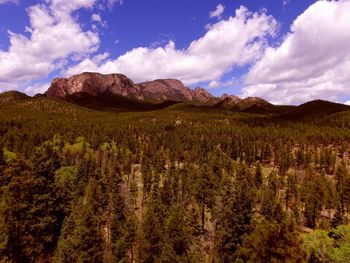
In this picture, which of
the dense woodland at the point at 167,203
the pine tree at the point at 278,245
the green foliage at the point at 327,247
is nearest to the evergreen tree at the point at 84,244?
the dense woodland at the point at 167,203

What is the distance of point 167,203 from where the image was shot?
7712 centimetres

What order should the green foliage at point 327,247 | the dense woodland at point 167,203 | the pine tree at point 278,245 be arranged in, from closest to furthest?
the pine tree at point 278,245, the dense woodland at point 167,203, the green foliage at point 327,247

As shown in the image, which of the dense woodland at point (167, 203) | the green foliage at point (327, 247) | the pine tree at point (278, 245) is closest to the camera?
the pine tree at point (278, 245)

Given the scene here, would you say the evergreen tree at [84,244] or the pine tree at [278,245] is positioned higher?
the pine tree at [278,245]

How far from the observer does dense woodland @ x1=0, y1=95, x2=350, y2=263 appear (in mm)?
31969

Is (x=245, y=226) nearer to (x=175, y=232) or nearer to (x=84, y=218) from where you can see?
(x=175, y=232)

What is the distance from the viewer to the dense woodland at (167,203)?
31969 mm

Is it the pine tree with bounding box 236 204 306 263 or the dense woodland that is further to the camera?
the dense woodland

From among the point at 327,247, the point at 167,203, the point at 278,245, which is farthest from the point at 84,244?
the point at 167,203

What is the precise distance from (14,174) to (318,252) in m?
37.7

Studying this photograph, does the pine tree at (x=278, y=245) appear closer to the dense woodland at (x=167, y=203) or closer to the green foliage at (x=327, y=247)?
the dense woodland at (x=167, y=203)

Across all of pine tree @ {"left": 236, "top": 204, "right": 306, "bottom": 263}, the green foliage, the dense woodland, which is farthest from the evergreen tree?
the green foliage

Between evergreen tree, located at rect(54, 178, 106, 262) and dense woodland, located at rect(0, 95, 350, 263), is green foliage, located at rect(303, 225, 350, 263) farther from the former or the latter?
evergreen tree, located at rect(54, 178, 106, 262)

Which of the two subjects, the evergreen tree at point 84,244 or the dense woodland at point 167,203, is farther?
the evergreen tree at point 84,244
